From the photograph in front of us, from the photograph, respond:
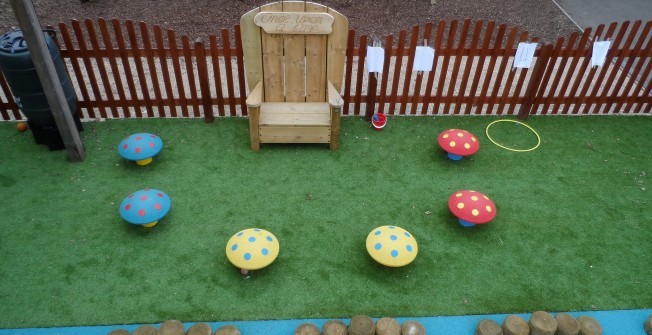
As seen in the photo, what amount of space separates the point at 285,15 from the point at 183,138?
7.32 feet

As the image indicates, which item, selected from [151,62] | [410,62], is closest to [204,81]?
[151,62]

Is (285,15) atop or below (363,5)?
atop

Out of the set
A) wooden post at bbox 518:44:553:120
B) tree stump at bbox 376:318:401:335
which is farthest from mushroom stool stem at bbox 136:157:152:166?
wooden post at bbox 518:44:553:120

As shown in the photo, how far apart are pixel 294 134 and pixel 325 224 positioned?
144 centimetres

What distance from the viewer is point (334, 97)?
20.8 ft

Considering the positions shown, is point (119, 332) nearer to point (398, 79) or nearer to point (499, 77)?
point (398, 79)

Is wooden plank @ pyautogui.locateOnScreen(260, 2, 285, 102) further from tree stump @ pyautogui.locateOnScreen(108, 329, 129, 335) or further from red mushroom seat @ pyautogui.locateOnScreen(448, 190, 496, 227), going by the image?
tree stump @ pyautogui.locateOnScreen(108, 329, 129, 335)

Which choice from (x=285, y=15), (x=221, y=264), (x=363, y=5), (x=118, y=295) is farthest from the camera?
(x=363, y=5)

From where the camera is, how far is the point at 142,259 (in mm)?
5164

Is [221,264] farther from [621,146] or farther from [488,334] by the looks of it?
[621,146]

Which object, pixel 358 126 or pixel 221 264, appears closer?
pixel 221 264

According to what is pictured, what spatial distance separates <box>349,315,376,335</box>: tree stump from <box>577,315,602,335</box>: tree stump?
194 cm

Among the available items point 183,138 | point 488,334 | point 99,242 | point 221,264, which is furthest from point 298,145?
point 488,334

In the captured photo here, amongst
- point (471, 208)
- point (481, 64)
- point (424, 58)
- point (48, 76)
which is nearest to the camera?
point (471, 208)
